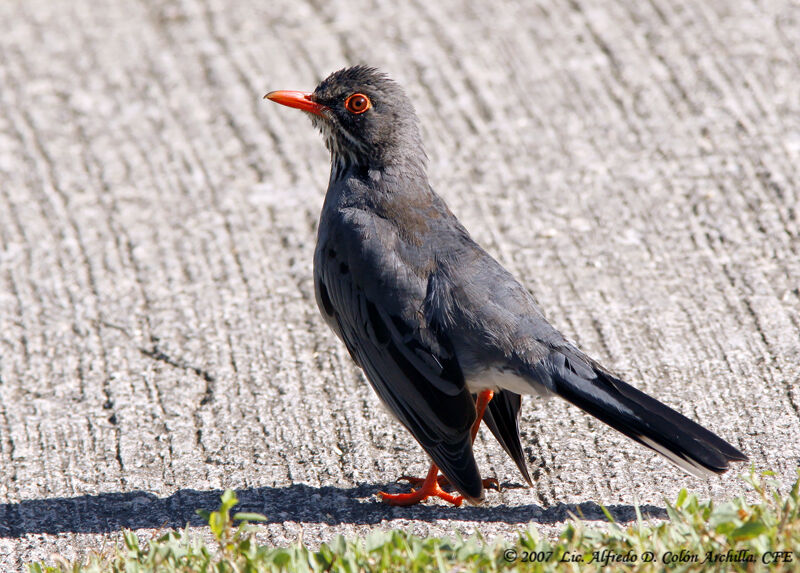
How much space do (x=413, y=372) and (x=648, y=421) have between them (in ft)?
3.21

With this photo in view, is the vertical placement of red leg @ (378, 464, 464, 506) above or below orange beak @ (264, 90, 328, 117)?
below

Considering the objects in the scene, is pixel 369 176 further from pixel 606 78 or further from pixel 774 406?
pixel 606 78

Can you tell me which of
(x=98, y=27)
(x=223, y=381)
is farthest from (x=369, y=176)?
(x=98, y=27)

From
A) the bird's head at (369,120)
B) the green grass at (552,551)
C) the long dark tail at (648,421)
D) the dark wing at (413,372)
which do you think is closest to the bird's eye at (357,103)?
the bird's head at (369,120)

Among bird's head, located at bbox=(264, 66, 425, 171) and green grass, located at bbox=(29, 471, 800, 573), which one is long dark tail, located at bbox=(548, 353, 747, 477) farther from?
bird's head, located at bbox=(264, 66, 425, 171)

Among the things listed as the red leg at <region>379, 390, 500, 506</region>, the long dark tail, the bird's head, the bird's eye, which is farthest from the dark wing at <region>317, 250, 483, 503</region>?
the bird's eye

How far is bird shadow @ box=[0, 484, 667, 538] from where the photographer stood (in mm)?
3973

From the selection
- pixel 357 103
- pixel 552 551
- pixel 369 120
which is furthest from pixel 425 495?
pixel 357 103

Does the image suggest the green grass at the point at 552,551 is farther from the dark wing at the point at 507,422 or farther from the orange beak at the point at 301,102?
the orange beak at the point at 301,102

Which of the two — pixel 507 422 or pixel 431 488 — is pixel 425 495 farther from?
pixel 507 422

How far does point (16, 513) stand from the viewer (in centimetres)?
410

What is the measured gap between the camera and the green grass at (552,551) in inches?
126

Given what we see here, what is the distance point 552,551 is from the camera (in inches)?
132

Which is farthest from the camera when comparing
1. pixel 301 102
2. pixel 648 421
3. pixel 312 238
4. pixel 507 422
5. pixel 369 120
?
pixel 312 238
